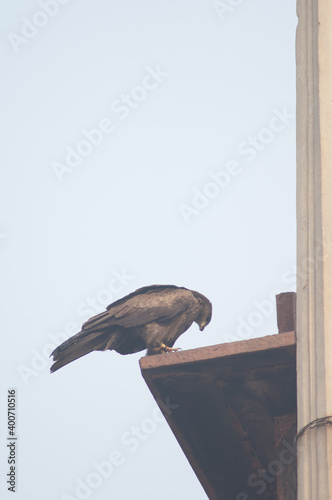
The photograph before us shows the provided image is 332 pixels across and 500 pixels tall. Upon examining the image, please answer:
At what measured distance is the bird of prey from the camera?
29.8 ft

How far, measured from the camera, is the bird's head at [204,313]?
10172 mm

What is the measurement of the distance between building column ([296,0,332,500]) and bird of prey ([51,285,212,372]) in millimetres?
2899

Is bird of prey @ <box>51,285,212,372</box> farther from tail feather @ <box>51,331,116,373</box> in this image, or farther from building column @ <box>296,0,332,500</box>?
building column @ <box>296,0,332,500</box>

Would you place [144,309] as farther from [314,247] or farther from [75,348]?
[314,247]

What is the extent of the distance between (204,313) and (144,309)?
3.33 ft

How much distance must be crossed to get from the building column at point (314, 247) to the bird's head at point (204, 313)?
3.21 metres

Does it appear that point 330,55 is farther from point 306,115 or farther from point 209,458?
point 209,458

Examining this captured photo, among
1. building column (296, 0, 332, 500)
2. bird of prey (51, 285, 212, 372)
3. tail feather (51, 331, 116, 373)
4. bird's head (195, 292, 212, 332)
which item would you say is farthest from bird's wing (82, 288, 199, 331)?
building column (296, 0, 332, 500)

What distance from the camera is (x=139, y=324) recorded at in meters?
9.42

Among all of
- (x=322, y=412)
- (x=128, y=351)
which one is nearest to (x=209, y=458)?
(x=128, y=351)

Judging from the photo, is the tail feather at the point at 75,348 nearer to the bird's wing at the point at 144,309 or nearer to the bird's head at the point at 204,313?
the bird's wing at the point at 144,309

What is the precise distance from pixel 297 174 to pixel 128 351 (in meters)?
3.36

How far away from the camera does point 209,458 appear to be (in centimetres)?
830

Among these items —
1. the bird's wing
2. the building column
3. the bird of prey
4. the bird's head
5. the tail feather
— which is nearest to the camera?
the building column
